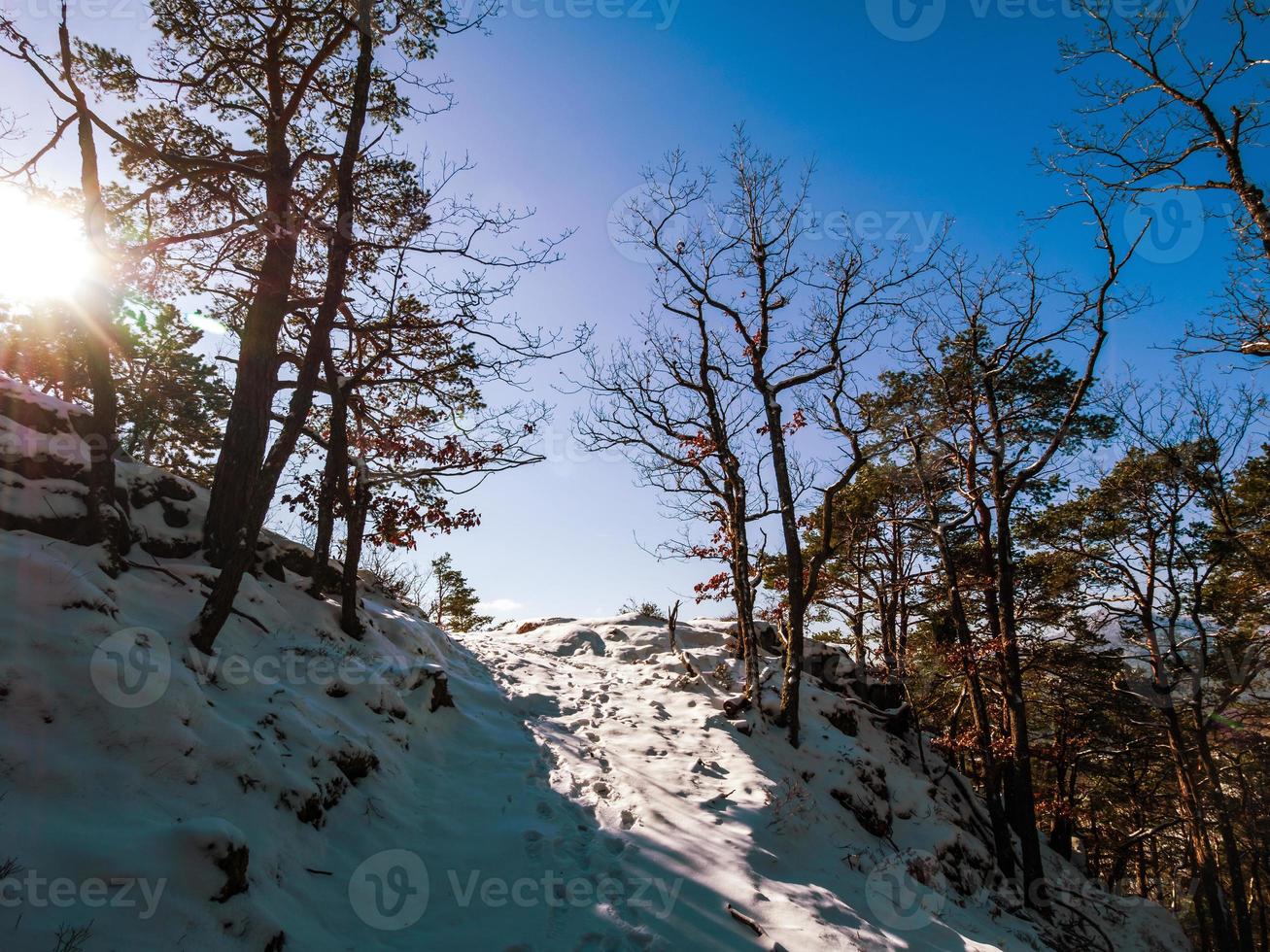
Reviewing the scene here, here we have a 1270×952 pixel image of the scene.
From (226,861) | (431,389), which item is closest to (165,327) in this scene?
(431,389)

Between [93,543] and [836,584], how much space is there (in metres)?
18.1

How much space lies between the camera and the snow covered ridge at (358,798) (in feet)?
10.7

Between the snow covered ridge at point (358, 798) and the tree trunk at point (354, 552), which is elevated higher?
the tree trunk at point (354, 552)

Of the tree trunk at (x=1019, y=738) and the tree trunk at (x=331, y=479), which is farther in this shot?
the tree trunk at (x=1019, y=738)

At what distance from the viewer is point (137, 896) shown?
3.00 metres

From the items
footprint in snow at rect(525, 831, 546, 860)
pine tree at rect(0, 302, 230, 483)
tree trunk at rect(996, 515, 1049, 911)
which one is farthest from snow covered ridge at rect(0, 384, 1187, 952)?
pine tree at rect(0, 302, 230, 483)

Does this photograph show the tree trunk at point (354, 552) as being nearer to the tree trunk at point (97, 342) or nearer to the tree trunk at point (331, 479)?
the tree trunk at point (331, 479)

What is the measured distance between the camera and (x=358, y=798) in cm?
531

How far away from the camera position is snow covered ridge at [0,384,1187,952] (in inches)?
129

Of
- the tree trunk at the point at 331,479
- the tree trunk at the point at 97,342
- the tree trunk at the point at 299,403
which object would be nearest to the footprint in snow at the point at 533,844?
the tree trunk at the point at 299,403

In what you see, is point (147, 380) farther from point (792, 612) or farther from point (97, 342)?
point (792, 612)

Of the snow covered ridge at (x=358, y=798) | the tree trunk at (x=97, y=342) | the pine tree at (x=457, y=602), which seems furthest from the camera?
the pine tree at (x=457, y=602)

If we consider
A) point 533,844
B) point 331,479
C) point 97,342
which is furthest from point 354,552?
point 533,844

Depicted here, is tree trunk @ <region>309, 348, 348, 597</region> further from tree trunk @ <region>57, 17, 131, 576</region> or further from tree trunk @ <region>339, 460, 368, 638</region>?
tree trunk @ <region>57, 17, 131, 576</region>
